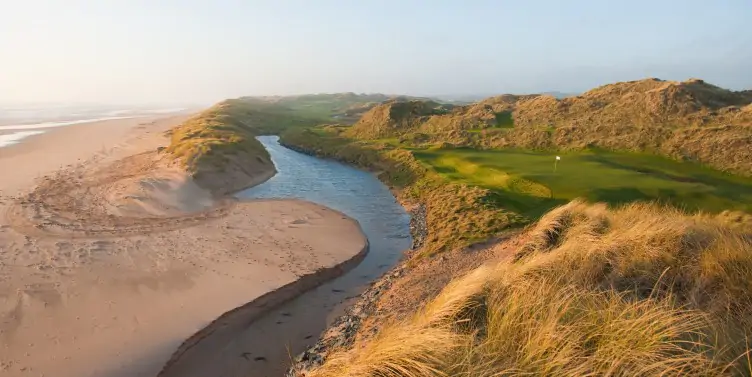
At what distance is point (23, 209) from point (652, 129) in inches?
1317

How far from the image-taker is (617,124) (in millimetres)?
30281

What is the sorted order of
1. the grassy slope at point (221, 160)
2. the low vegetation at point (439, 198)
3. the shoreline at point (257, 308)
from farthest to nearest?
1. the grassy slope at point (221, 160)
2. the low vegetation at point (439, 198)
3. the shoreline at point (257, 308)

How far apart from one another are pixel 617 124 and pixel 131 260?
31.1 m

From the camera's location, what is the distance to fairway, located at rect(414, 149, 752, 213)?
51.6ft

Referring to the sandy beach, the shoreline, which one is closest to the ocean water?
the sandy beach

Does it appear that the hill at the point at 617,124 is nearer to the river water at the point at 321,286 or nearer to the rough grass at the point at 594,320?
the river water at the point at 321,286

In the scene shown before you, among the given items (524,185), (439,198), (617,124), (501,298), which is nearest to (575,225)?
(501,298)

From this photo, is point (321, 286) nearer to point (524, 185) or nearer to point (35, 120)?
point (524, 185)

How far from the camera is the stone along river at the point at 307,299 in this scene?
839 cm

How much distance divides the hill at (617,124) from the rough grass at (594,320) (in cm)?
1820

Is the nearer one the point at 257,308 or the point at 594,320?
the point at 594,320

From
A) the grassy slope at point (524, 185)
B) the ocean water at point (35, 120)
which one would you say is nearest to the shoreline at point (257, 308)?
the grassy slope at point (524, 185)

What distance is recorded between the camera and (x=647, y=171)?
819 inches

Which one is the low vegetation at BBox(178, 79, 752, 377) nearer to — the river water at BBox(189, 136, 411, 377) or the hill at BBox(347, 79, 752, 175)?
the hill at BBox(347, 79, 752, 175)
